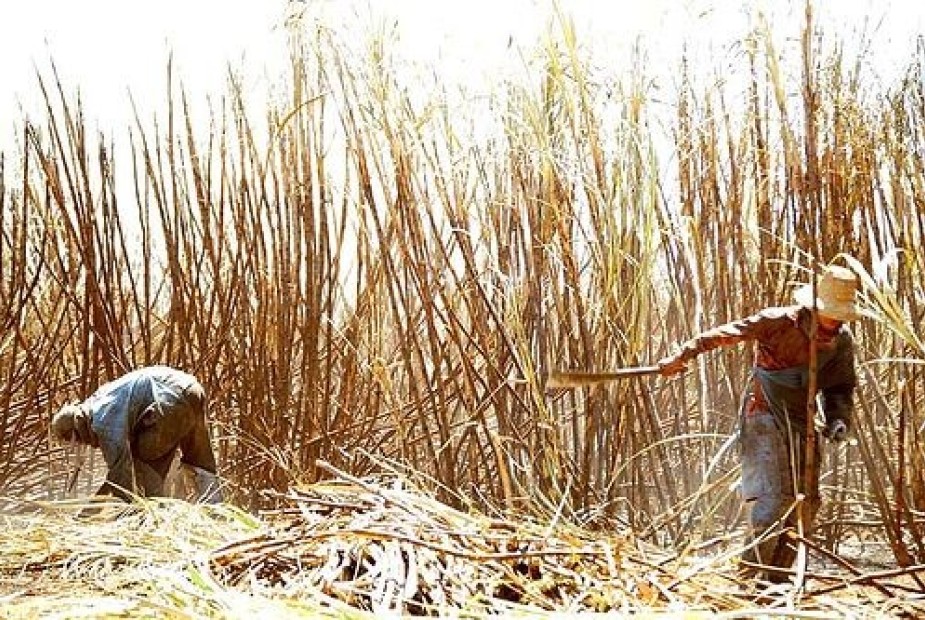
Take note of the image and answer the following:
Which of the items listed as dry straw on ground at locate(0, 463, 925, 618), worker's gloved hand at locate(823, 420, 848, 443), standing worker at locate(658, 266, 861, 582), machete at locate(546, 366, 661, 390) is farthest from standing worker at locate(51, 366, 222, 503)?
worker's gloved hand at locate(823, 420, 848, 443)

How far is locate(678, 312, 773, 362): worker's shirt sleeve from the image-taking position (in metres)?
2.73

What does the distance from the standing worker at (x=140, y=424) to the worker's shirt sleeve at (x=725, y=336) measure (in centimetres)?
137

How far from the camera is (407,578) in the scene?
172 centimetres

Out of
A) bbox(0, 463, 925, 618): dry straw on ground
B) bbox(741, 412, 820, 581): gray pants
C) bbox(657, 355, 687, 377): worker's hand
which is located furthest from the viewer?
bbox(741, 412, 820, 581): gray pants

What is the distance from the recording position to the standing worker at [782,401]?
2865 mm

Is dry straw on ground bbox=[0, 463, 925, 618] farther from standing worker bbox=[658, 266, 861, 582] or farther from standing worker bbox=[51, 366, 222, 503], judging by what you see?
standing worker bbox=[51, 366, 222, 503]

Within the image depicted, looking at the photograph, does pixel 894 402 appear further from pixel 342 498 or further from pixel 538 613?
pixel 538 613

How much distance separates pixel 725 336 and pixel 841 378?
14.0 inches

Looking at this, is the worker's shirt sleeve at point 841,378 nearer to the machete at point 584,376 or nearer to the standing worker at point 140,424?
the machete at point 584,376

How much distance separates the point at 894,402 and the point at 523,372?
1.11m

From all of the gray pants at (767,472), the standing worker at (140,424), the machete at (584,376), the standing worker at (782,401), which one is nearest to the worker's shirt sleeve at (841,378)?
the standing worker at (782,401)

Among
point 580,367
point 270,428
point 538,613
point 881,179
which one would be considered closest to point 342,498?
point 538,613

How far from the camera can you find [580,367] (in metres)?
2.99

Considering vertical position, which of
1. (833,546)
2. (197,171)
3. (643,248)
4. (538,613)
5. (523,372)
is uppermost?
(197,171)
